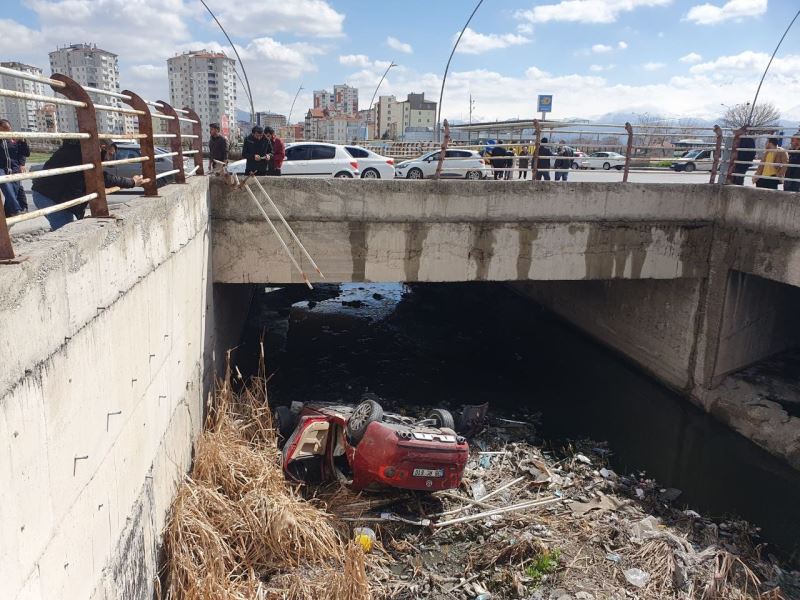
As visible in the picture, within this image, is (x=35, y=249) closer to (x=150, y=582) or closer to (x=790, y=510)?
(x=150, y=582)

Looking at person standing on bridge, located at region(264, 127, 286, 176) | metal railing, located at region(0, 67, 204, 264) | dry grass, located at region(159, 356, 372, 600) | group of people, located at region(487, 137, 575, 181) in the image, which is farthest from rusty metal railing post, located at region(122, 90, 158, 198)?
group of people, located at region(487, 137, 575, 181)

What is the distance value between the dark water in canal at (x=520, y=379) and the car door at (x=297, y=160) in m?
4.26

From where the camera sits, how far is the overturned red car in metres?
6.84

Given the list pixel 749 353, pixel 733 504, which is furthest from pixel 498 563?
pixel 749 353

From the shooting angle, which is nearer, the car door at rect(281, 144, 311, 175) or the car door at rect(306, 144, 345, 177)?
the car door at rect(281, 144, 311, 175)

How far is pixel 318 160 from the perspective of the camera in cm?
1593

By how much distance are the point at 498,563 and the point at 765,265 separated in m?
7.61

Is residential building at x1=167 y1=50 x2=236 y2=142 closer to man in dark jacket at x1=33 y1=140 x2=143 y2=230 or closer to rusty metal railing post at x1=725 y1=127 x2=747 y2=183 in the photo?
rusty metal railing post at x1=725 y1=127 x2=747 y2=183

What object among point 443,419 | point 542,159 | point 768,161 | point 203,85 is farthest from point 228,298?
point 203,85

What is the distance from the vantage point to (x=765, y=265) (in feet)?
35.0

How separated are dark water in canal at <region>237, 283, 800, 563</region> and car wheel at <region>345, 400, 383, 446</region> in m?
4.04

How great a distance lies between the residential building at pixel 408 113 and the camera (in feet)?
342

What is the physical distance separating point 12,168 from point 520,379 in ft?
34.2

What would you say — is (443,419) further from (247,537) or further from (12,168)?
(12,168)
